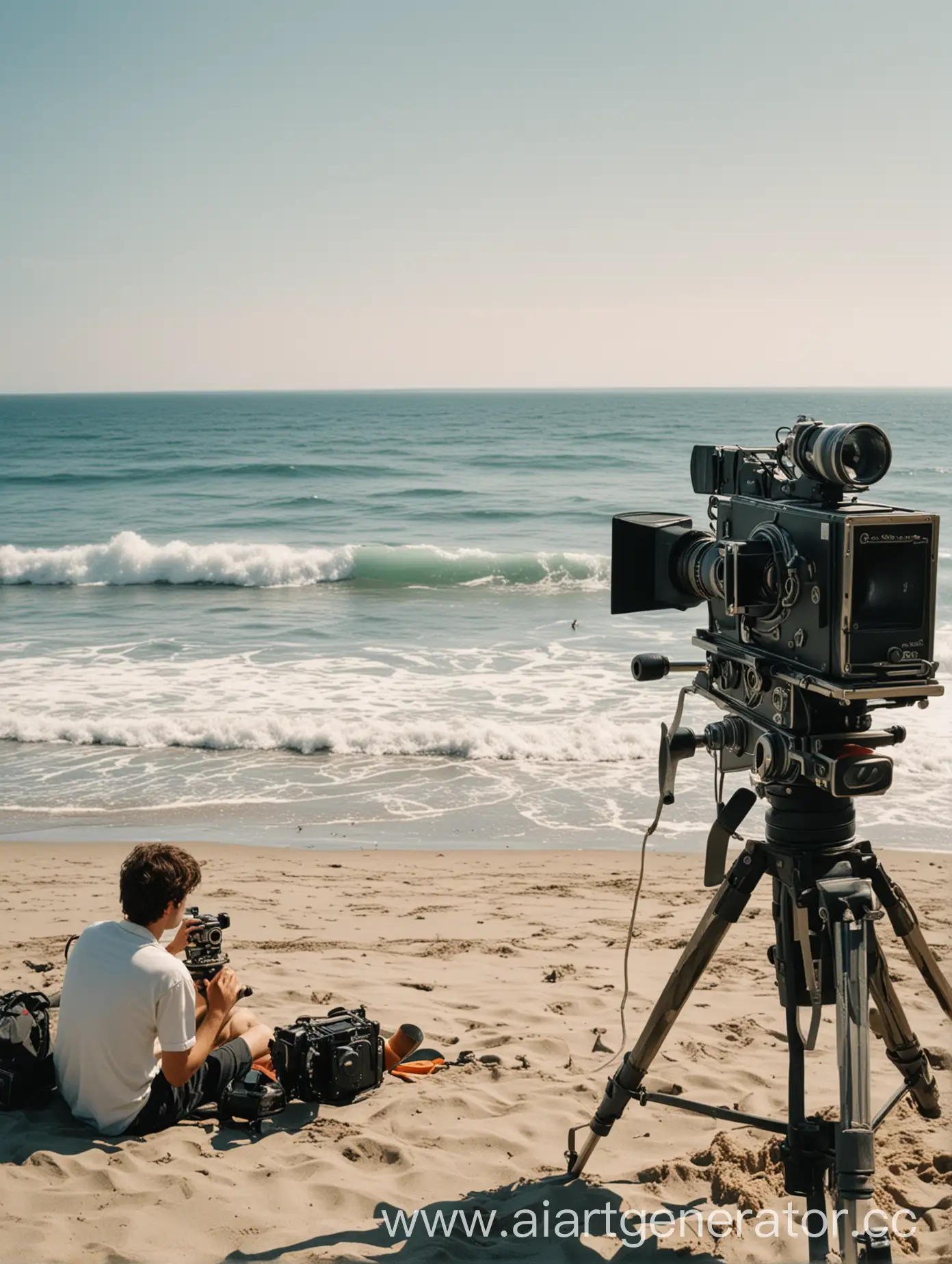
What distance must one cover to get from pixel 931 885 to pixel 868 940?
4.08 metres

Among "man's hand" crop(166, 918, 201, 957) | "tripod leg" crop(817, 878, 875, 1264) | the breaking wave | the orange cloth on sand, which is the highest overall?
"tripod leg" crop(817, 878, 875, 1264)

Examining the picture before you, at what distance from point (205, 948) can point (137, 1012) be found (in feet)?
1.61

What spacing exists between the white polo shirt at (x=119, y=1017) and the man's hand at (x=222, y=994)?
163 mm

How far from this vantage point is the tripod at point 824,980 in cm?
228

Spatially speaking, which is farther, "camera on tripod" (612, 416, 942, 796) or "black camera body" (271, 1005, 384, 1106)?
"black camera body" (271, 1005, 384, 1106)

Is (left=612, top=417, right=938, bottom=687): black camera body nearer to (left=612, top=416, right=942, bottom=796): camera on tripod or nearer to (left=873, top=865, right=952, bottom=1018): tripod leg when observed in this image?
(left=612, top=416, right=942, bottom=796): camera on tripod

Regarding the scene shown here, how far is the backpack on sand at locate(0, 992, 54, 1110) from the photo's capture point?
11.1ft

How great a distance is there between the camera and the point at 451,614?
53.2 feet

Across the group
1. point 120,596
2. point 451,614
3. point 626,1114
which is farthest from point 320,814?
point 120,596

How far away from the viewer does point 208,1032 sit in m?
3.30

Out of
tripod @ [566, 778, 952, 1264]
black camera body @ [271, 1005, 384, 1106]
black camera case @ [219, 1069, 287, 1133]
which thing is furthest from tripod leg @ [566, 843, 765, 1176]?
black camera case @ [219, 1069, 287, 1133]

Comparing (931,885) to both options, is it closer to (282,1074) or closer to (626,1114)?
(626,1114)

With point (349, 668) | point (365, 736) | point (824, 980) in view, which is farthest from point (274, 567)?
point (824, 980)

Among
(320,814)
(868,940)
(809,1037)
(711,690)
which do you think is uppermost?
(711,690)
